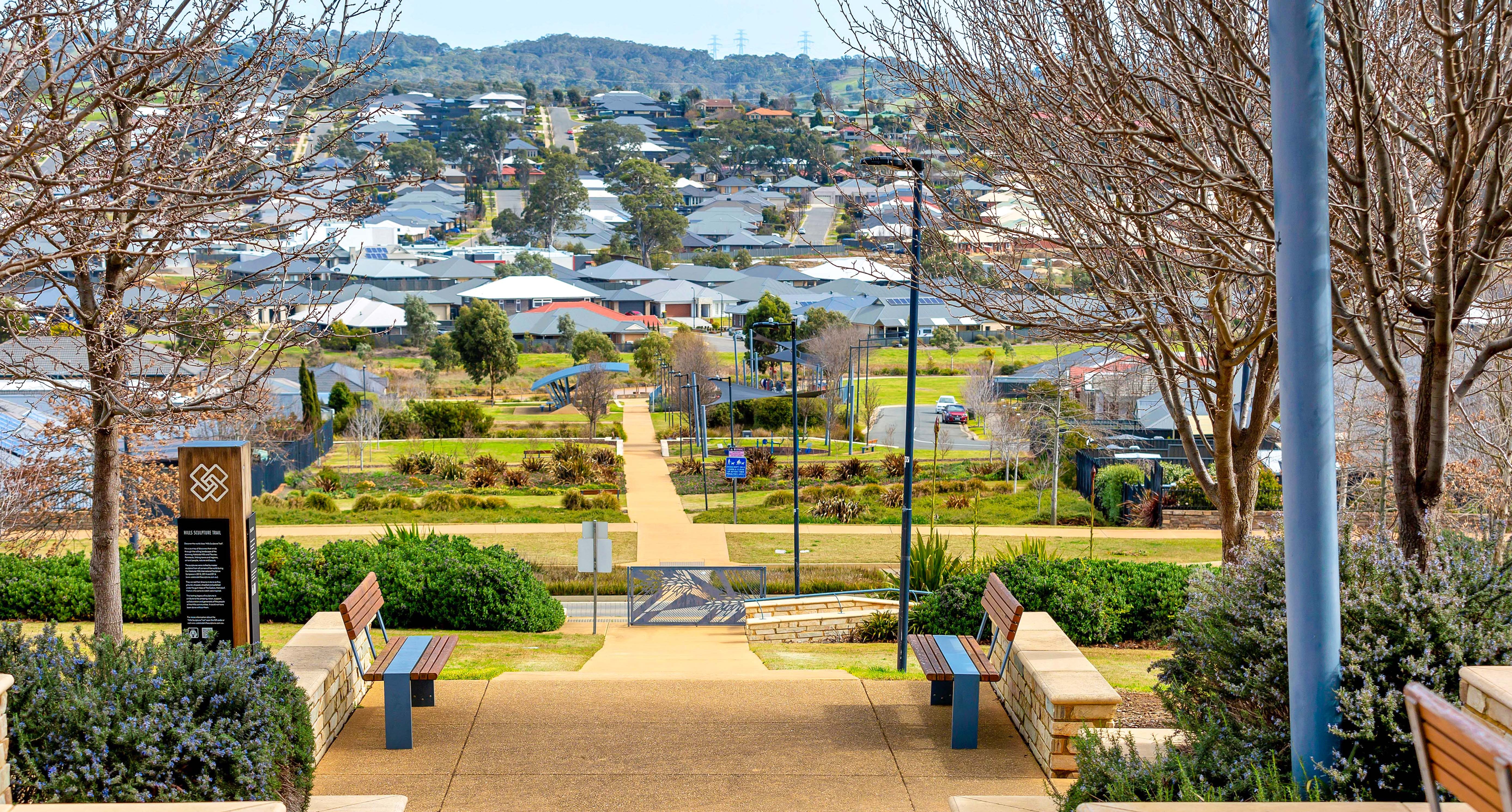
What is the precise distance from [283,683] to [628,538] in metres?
17.7

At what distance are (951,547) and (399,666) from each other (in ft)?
53.0

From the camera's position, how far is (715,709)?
23.6 ft

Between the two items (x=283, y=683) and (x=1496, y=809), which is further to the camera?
(x=283, y=683)

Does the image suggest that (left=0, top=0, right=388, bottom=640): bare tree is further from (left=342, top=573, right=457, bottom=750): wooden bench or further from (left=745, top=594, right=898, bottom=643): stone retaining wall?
(left=745, top=594, right=898, bottom=643): stone retaining wall

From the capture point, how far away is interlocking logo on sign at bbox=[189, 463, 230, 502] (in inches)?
247

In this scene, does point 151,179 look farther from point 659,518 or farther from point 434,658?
point 659,518

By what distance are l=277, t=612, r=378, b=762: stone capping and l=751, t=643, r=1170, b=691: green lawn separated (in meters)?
3.27

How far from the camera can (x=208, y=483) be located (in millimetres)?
6309

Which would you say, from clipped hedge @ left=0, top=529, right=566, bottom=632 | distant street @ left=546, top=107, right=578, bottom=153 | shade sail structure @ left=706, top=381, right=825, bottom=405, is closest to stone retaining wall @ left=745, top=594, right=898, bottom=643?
clipped hedge @ left=0, top=529, right=566, bottom=632

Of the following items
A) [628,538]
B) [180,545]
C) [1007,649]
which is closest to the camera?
[180,545]

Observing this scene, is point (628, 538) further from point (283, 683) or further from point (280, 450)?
point (283, 683)

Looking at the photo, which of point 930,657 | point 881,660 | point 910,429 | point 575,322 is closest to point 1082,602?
point 881,660

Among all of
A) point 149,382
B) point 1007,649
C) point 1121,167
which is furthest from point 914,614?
point 149,382

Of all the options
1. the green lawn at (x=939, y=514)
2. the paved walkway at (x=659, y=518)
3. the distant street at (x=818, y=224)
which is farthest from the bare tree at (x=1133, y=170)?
the distant street at (x=818, y=224)
